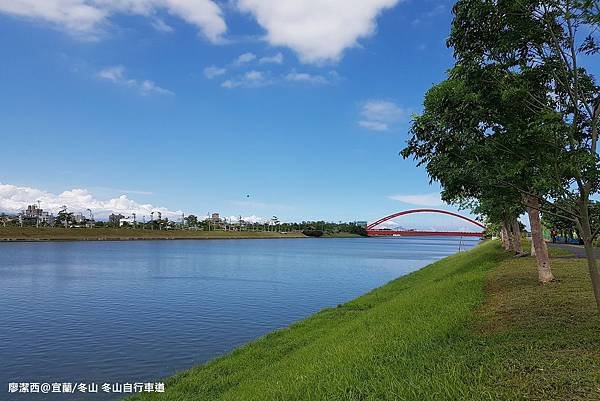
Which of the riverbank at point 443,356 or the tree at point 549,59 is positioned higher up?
the tree at point 549,59

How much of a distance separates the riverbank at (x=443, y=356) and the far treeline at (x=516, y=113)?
235 cm

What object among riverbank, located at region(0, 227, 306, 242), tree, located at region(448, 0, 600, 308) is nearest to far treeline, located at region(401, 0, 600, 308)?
tree, located at region(448, 0, 600, 308)

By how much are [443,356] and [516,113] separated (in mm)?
5748

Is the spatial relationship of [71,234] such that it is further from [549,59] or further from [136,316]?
[549,59]

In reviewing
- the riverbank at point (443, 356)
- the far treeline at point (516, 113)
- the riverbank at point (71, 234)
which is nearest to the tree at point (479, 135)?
the far treeline at point (516, 113)

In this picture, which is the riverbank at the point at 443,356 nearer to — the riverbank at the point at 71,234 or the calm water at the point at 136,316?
the calm water at the point at 136,316

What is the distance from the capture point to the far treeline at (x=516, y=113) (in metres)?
9.74

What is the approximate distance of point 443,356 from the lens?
1020 centimetres

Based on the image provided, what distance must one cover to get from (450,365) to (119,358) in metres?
15.2

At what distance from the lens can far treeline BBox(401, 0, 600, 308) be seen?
974cm

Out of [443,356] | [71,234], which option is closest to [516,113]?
[443,356]

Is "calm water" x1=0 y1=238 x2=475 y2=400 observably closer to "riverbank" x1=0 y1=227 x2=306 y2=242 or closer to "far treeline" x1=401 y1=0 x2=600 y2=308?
"far treeline" x1=401 y1=0 x2=600 y2=308

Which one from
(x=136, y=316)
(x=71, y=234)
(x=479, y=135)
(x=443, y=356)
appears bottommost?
(x=136, y=316)

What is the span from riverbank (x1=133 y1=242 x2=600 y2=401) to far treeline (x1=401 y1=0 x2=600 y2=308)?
7.70 feet
